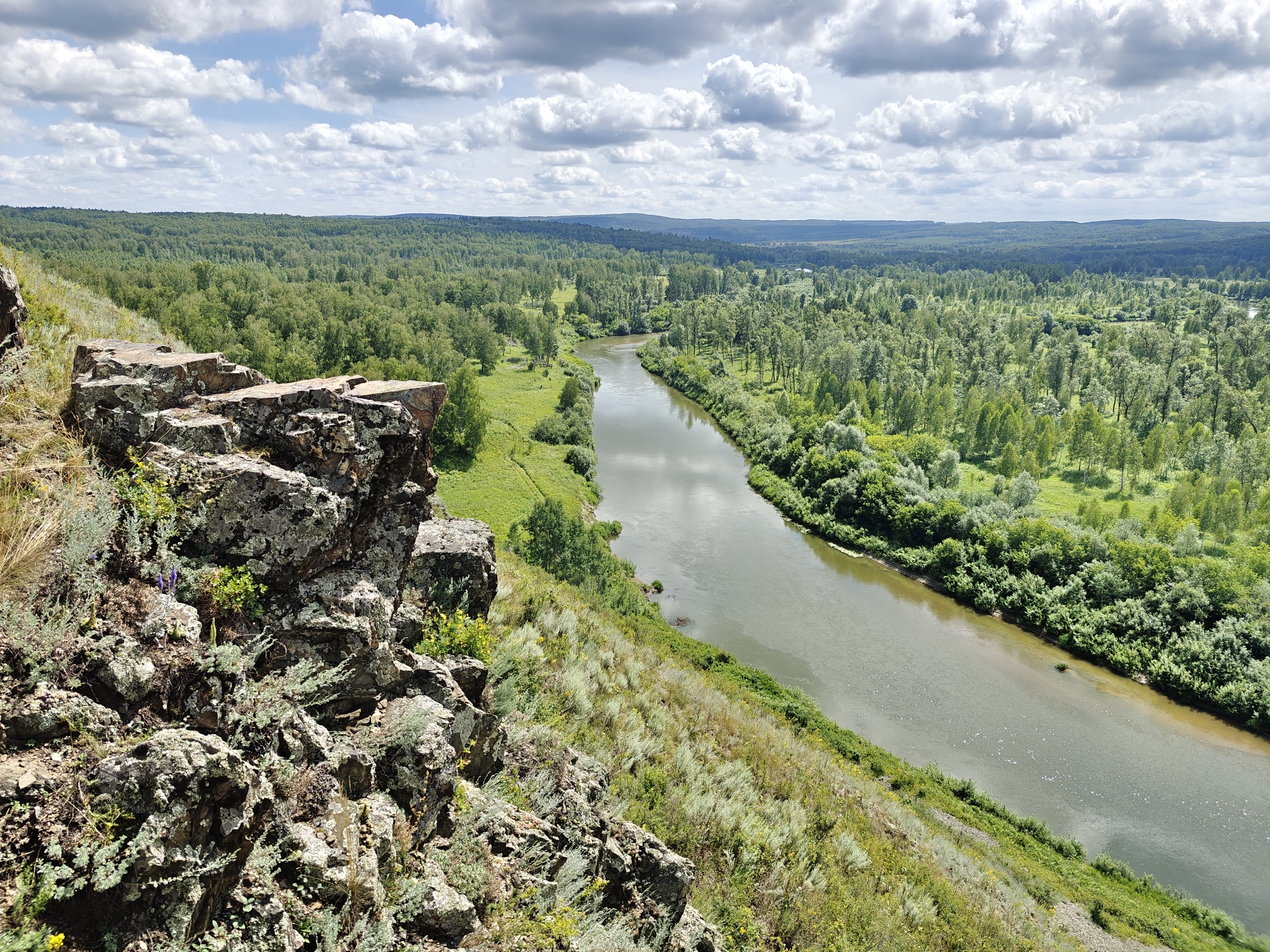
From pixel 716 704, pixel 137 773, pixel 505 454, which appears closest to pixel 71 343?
pixel 137 773

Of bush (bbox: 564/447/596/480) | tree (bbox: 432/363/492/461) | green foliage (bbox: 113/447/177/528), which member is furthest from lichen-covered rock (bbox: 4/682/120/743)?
tree (bbox: 432/363/492/461)

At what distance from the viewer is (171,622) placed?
19.2 feet

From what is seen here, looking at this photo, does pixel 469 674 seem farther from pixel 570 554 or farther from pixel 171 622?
pixel 570 554

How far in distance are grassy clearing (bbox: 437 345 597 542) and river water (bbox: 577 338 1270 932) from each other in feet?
14.2

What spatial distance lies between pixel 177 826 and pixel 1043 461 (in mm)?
69211

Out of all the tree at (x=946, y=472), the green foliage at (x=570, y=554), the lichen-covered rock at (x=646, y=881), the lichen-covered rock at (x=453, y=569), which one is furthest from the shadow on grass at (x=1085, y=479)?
the lichen-covered rock at (x=453, y=569)

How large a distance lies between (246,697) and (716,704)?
14.3m

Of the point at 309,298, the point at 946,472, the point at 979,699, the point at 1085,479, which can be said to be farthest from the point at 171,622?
the point at 309,298

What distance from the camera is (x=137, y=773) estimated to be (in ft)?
15.5

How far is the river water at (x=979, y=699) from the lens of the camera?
24.3 meters

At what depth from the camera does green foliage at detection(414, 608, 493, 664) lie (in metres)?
9.28

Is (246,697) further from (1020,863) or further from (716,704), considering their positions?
(1020,863)

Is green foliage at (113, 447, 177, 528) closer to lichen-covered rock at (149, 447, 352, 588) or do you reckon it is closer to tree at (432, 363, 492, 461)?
lichen-covered rock at (149, 447, 352, 588)

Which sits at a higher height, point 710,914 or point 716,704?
point 710,914
